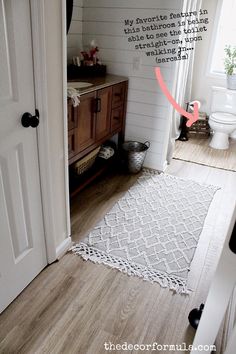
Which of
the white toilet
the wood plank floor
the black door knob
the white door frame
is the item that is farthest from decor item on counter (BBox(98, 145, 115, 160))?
the white toilet

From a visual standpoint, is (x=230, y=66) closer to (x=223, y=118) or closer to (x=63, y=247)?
(x=223, y=118)

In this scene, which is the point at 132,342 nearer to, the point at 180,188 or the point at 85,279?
the point at 85,279

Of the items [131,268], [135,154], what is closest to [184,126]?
[135,154]

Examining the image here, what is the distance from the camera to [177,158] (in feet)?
11.1

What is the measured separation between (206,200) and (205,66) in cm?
225

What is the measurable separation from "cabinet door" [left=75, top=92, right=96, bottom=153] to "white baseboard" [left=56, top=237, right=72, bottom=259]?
680 mm

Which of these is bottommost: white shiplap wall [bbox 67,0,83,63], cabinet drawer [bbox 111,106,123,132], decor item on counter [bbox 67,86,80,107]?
cabinet drawer [bbox 111,106,123,132]

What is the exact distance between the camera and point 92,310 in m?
1.50

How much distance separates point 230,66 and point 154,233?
2.65m

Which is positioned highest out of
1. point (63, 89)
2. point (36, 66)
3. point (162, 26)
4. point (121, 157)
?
point (162, 26)

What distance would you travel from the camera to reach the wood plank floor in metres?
1.34

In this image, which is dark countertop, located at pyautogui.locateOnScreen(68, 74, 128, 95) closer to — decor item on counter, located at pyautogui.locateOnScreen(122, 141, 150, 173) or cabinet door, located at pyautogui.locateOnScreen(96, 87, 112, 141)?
cabinet door, located at pyautogui.locateOnScreen(96, 87, 112, 141)

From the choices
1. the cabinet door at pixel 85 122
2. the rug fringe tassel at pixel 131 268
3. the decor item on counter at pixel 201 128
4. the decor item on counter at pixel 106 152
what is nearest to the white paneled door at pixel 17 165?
the rug fringe tassel at pixel 131 268

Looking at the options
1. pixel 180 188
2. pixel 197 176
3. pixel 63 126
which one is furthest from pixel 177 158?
pixel 63 126
